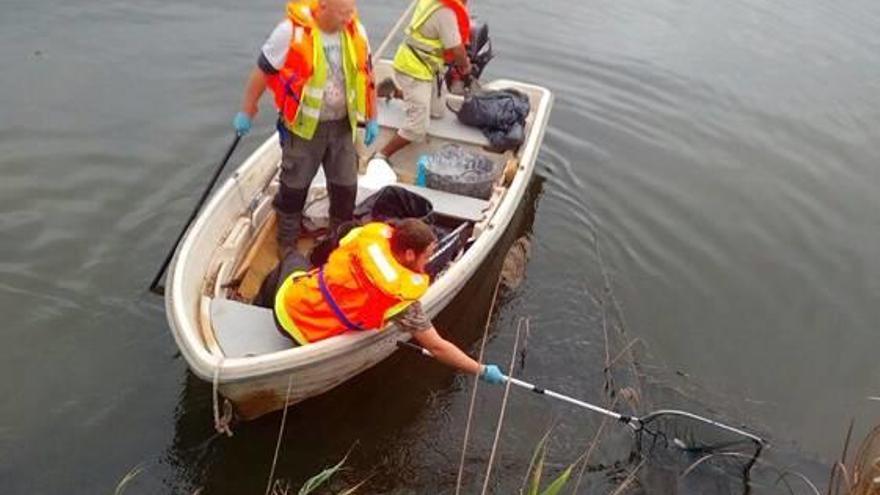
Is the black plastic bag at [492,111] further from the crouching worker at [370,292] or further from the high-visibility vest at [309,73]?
the crouching worker at [370,292]

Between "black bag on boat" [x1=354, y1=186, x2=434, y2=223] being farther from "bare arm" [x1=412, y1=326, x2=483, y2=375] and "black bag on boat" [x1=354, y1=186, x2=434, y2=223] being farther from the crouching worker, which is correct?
"bare arm" [x1=412, y1=326, x2=483, y2=375]

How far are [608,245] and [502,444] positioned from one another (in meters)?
2.98

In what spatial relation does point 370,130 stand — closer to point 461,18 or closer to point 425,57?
point 425,57

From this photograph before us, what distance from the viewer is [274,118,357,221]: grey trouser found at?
6.14 metres

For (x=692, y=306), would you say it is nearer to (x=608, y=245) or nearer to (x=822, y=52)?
(x=608, y=245)

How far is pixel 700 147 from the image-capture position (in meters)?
10.5

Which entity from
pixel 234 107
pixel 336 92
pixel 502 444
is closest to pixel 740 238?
pixel 502 444

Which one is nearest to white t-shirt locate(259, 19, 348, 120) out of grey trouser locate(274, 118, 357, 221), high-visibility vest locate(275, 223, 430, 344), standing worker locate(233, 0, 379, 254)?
standing worker locate(233, 0, 379, 254)

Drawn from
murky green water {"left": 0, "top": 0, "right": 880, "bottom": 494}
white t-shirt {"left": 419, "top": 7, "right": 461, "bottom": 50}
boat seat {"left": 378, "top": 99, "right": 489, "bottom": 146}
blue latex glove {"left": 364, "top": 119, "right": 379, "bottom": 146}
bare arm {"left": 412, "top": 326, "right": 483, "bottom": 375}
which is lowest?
murky green water {"left": 0, "top": 0, "right": 880, "bottom": 494}

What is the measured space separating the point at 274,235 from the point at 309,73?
145cm

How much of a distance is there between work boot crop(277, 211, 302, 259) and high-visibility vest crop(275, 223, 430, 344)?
1.09 metres

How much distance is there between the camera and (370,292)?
5094mm

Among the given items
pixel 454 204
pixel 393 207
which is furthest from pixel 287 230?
Result: pixel 454 204

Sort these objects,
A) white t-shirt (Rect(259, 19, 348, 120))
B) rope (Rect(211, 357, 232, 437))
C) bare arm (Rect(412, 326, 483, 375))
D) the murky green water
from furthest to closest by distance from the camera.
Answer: the murky green water, white t-shirt (Rect(259, 19, 348, 120)), bare arm (Rect(412, 326, 483, 375)), rope (Rect(211, 357, 232, 437))
